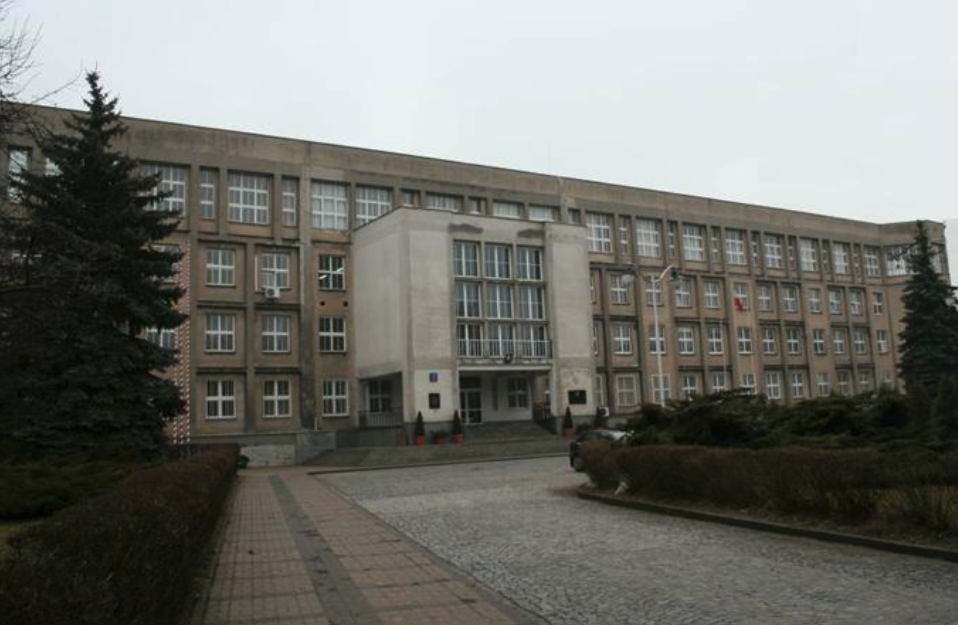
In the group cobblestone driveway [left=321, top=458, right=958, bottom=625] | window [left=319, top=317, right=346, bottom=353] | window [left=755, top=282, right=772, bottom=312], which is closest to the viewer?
cobblestone driveway [left=321, top=458, right=958, bottom=625]

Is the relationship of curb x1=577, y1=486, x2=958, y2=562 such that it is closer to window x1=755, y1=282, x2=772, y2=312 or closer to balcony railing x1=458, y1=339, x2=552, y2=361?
balcony railing x1=458, y1=339, x2=552, y2=361

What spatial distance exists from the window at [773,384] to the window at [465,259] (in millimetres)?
28617

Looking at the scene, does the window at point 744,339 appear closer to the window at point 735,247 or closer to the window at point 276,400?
the window at point 735,247

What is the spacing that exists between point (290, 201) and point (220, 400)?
39.4 ft

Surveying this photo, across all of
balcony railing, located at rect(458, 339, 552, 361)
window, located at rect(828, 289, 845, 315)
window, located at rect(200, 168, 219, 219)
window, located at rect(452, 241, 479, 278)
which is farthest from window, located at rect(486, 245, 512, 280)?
window, located at rect(828, 289, 845, 315)

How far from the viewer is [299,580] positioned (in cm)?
962

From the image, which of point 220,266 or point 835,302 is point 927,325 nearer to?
point 835,302

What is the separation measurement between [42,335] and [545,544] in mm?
14794

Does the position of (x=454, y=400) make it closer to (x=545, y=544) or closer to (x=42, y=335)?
(x=42, y=335)

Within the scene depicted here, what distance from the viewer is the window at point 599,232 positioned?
57.4m

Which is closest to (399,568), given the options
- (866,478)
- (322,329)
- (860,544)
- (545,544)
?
(545,544)

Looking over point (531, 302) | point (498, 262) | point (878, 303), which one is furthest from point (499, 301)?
point (878, 303)

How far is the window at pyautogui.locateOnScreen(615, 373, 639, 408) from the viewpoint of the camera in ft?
184

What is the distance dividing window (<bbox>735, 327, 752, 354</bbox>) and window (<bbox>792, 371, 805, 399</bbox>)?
5323 millimetres
